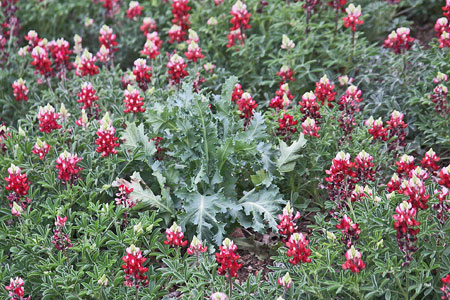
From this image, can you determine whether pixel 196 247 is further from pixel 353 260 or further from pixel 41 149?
pixel 41 149

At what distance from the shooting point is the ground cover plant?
3.41 meters

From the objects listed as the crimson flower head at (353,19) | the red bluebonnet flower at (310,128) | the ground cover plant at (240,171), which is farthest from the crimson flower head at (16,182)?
the crimson flower head at (353,19)

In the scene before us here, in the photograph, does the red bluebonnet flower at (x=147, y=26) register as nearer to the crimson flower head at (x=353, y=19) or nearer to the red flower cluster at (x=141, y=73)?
the red flower cluster at (x=141, y=73)

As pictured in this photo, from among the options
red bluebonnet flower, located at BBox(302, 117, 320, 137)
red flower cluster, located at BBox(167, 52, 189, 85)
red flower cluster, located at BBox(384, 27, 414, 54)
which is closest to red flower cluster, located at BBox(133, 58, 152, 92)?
red flower cluster, located at BBox(167, 52, 189, 85)

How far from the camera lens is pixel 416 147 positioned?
4855 millimetres

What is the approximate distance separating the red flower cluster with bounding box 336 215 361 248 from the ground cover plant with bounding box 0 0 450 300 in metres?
0.01

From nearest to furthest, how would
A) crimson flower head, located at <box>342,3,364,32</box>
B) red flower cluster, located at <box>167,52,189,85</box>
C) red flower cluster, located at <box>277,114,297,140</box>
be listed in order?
red flower cluster, located at <box>277,114,297,140</box> → red flower cluster, located at <box>167,52,189,85</box> → crimson flower head, located at <box>342,3,364,32</box>

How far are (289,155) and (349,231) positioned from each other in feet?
3.32

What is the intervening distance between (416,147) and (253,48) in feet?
6.13

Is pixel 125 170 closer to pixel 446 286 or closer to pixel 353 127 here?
pixel 353 127

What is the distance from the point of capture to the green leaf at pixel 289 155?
4219mm

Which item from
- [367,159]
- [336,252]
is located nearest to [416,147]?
[367,159]

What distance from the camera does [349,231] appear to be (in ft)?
11.0

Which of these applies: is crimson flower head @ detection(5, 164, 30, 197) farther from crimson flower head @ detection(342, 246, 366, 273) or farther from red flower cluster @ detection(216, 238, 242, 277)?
crimson flower head @ detection(342, 246, 366, 273)
